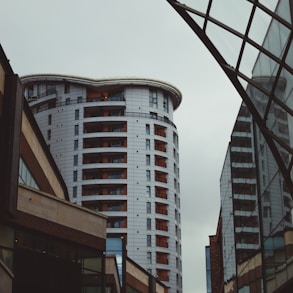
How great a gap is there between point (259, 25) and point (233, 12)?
0.98 meters

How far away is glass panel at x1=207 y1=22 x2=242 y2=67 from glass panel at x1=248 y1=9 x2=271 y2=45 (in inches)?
22.8

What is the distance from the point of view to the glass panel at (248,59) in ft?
67.7

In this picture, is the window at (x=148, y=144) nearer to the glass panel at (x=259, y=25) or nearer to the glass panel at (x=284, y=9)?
the glass panel at (x=259, y=25)

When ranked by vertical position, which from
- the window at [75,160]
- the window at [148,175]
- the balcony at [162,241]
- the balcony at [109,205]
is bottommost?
Answer: the balcony at [162,241]

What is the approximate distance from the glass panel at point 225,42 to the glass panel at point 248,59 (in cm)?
29

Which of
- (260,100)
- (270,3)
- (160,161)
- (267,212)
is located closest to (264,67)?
(260,100)

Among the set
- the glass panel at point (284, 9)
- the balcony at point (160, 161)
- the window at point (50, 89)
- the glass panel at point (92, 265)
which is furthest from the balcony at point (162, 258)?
the glass panel at point (284, 9)

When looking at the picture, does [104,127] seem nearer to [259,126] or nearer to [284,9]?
[259,126]

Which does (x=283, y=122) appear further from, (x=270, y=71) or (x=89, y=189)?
(x=89, y=189)

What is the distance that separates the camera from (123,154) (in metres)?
113

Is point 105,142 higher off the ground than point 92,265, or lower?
higher

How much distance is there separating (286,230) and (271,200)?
336cm

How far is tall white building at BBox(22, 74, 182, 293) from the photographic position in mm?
109625

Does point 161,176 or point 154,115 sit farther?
point 154,115
